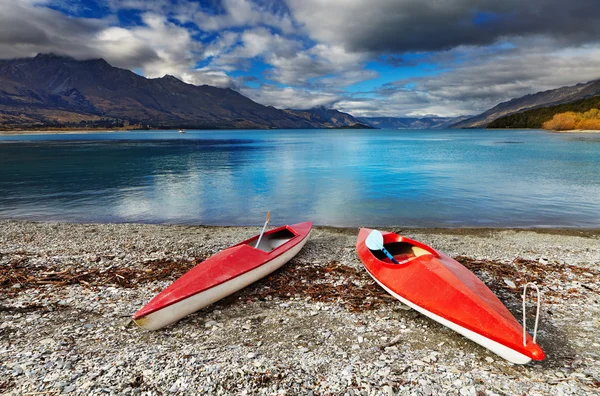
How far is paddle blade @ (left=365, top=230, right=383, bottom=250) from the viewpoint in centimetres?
1124

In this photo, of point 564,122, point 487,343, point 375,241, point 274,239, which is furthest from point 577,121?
point 487,343

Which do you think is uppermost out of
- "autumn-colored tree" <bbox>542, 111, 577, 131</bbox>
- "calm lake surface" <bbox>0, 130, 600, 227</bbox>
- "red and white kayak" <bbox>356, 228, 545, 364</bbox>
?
"autumn-colored tree" <bbox>542, 111, 577, 131</bbox>

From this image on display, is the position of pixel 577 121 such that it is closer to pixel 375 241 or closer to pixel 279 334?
pixel 375 241

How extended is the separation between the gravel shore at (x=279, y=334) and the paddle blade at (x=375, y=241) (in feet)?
3.46

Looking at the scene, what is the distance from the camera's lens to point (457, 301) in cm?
743

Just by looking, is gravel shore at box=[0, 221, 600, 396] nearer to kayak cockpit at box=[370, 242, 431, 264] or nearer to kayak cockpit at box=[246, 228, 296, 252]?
kayak cockpit at box=[370, 242, 431, 264]

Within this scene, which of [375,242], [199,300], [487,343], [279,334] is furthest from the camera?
[375,242]

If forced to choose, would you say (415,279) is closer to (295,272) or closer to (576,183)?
(295,272)

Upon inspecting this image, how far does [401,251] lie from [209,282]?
703 cm

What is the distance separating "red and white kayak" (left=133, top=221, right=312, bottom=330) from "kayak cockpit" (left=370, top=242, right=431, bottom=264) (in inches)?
126

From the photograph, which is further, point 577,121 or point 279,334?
point 577,121

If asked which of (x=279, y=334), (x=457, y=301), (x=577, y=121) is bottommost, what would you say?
(x=279, y=334)

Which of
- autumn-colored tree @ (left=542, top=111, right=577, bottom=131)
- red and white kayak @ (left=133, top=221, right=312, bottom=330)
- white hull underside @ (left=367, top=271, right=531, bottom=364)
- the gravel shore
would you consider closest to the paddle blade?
the gravel shore

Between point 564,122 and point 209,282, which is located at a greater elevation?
point 564,122
